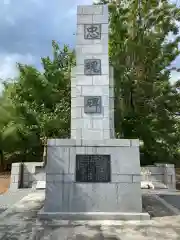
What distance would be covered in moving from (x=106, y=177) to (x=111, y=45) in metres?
9.97

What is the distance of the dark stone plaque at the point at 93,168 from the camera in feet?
16.7

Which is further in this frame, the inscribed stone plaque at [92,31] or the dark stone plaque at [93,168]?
the inscribed stone plaque at [92,31]

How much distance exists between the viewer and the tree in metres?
12.4

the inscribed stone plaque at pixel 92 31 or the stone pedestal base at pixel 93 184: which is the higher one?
the inscribed stone plaque at pixel 92 31

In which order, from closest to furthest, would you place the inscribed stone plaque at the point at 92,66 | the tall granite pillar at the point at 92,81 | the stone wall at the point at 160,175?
1. the tall granite pillar at the point at 92,81
2. the inscribed stone plaque at the point at 92,66
3. the stone wall at the point at 160,175

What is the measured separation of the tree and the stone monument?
654cm

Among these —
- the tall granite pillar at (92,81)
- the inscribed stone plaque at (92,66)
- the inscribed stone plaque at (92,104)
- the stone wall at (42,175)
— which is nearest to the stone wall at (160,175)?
the stone wall at (42,175)

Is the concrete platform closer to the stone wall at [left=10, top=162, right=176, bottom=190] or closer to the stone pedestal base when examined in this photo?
the stone pedestal base

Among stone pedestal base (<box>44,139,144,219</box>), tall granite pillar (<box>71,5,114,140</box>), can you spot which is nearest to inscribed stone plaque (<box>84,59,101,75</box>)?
tall granite pillar (<box>71,5,114,140</box>)

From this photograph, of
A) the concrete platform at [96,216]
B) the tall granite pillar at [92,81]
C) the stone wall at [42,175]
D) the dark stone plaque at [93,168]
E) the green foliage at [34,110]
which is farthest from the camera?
the green foliage at [34,110]

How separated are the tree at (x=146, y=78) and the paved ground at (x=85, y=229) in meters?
7.76

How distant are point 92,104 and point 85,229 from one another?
254 centimetres

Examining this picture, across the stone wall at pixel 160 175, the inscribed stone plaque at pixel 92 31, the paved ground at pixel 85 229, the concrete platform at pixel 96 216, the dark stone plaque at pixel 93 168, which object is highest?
the inscribed stone plaque at pixel 92 31

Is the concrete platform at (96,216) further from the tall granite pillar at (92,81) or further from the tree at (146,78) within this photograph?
the tree at (146,78)
